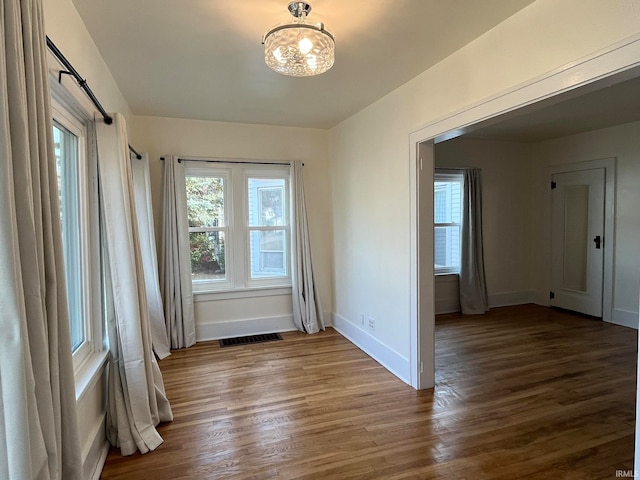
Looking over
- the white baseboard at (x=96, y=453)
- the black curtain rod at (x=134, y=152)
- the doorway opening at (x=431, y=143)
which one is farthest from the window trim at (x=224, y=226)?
the doorway opening at (x=431, y=143)

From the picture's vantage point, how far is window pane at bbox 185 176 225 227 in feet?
13.7

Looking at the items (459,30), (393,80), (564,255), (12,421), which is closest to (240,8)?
(459,30)

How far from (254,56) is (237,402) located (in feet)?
8.25

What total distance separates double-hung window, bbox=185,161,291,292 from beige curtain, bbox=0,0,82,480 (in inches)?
121

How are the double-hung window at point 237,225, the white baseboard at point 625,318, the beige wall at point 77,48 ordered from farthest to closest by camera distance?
the white baseboard at point 625,318 → the double-hung window at point 237,225 → the beige wall at point 77,48

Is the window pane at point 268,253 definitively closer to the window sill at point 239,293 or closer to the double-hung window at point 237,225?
the double-hung window at point 237,225

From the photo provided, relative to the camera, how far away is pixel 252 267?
4461mm

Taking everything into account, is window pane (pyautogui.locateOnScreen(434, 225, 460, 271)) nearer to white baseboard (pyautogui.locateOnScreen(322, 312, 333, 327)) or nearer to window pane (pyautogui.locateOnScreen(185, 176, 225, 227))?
white baseboard (pyautogui.locateOnScreen(322, 312, 333, 327))

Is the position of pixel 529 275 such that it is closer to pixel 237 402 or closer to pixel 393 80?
pixel 393 80

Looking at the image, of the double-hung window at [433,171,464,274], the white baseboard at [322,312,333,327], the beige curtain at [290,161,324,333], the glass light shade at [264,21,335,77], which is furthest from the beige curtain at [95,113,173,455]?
the double-hung window at [433,171,464,274]

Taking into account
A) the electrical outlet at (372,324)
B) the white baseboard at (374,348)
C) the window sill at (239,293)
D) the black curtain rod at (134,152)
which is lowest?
the white baseboard at (374,348)

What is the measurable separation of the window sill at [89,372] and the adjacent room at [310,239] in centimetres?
2

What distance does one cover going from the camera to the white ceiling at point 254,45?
6.23 ft

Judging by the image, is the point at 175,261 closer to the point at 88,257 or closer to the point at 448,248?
the point at 88,257
